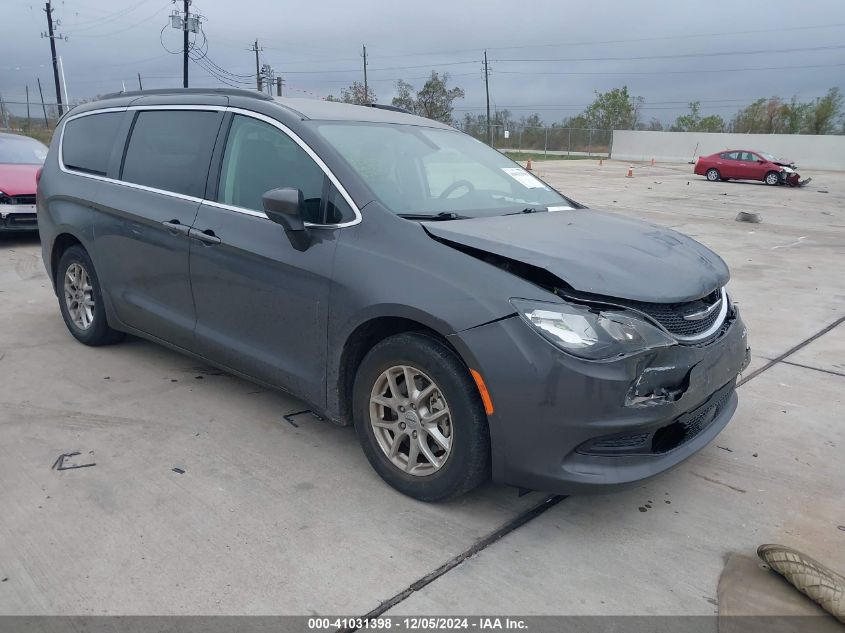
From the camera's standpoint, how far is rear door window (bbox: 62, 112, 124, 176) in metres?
4.78

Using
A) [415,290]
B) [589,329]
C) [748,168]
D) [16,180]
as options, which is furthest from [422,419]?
[748,168]

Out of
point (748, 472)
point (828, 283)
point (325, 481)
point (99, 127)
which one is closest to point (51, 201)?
point (99, 127)

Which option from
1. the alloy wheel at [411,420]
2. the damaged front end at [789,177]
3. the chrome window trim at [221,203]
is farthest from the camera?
the damaged front end at [789,177]

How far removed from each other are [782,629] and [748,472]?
48.6 inches

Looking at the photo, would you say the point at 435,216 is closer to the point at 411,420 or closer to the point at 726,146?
the point at 411,420

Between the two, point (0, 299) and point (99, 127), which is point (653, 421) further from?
point (0, 299)

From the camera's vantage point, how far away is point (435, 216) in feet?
10.9

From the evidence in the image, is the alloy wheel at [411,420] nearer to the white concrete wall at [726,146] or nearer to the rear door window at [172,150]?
the rear door window at [172,150]

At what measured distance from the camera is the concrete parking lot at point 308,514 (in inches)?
100

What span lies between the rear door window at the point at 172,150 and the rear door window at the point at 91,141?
0.93 feet

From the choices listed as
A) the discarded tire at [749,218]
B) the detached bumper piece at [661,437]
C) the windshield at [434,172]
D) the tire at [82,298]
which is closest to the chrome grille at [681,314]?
the detached bumper piece at [661,437]

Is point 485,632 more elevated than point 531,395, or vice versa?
point 531,395

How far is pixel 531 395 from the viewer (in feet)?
8.66

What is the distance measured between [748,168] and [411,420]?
29710mm
